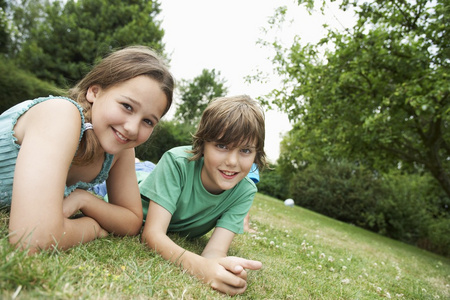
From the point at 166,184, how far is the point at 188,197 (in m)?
0.24

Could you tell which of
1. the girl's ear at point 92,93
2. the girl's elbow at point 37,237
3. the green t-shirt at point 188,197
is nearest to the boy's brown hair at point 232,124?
the green t-shirt at point 188,197

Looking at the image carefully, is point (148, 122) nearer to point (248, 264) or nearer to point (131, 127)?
point (131, 127)

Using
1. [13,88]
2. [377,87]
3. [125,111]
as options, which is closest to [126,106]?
[125,111]

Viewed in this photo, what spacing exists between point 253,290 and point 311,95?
8.54 m

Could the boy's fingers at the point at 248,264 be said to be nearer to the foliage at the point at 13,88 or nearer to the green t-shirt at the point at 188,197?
the green t-shirt at the point at 188,197

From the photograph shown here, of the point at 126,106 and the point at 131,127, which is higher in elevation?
the point at 126,106

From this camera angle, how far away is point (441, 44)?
8320 millimetres

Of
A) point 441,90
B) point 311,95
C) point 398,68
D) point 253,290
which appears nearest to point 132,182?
point 253,290

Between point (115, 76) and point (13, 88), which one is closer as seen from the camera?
point (115, 76)

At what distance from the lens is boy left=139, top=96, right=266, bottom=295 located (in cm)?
244

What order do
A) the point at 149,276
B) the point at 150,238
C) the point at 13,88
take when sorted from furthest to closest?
the point at 13,88
the point at 150,238
the point at 149,276

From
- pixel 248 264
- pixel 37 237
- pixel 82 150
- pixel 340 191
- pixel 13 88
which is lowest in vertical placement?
pixel 37 237

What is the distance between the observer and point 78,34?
65.1 feet

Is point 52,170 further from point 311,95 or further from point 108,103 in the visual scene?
point 311,95
